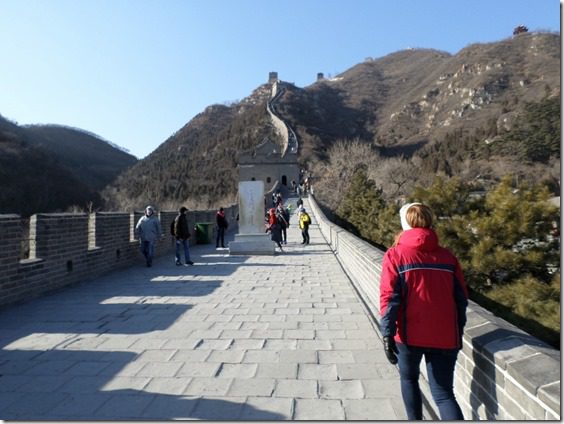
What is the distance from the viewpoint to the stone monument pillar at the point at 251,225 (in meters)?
13.8

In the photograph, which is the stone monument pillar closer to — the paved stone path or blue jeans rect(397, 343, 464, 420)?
the paved stone path

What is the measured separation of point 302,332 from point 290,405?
197 centimetres

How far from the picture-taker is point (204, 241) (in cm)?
1808

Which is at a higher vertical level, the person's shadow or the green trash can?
the green trash can

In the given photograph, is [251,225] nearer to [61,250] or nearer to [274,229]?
[274,229]

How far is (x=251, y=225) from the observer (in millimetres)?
14234

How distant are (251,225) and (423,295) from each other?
37.7ft

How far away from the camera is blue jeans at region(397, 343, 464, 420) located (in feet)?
9.51

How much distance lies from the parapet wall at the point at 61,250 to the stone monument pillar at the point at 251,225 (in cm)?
312

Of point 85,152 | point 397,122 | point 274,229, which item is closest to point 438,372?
point 274,229

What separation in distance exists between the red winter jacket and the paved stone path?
81 cm

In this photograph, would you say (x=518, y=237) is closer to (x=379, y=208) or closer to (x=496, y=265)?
(x=496, y=265)

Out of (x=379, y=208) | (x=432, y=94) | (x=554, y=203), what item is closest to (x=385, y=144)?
(x=432, y=94)

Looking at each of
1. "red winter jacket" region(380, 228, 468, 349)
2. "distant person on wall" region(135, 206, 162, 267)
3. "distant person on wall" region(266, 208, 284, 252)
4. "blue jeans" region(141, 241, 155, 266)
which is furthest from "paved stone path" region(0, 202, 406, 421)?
"distant person on wall" region(266, 208, 284, 252)
